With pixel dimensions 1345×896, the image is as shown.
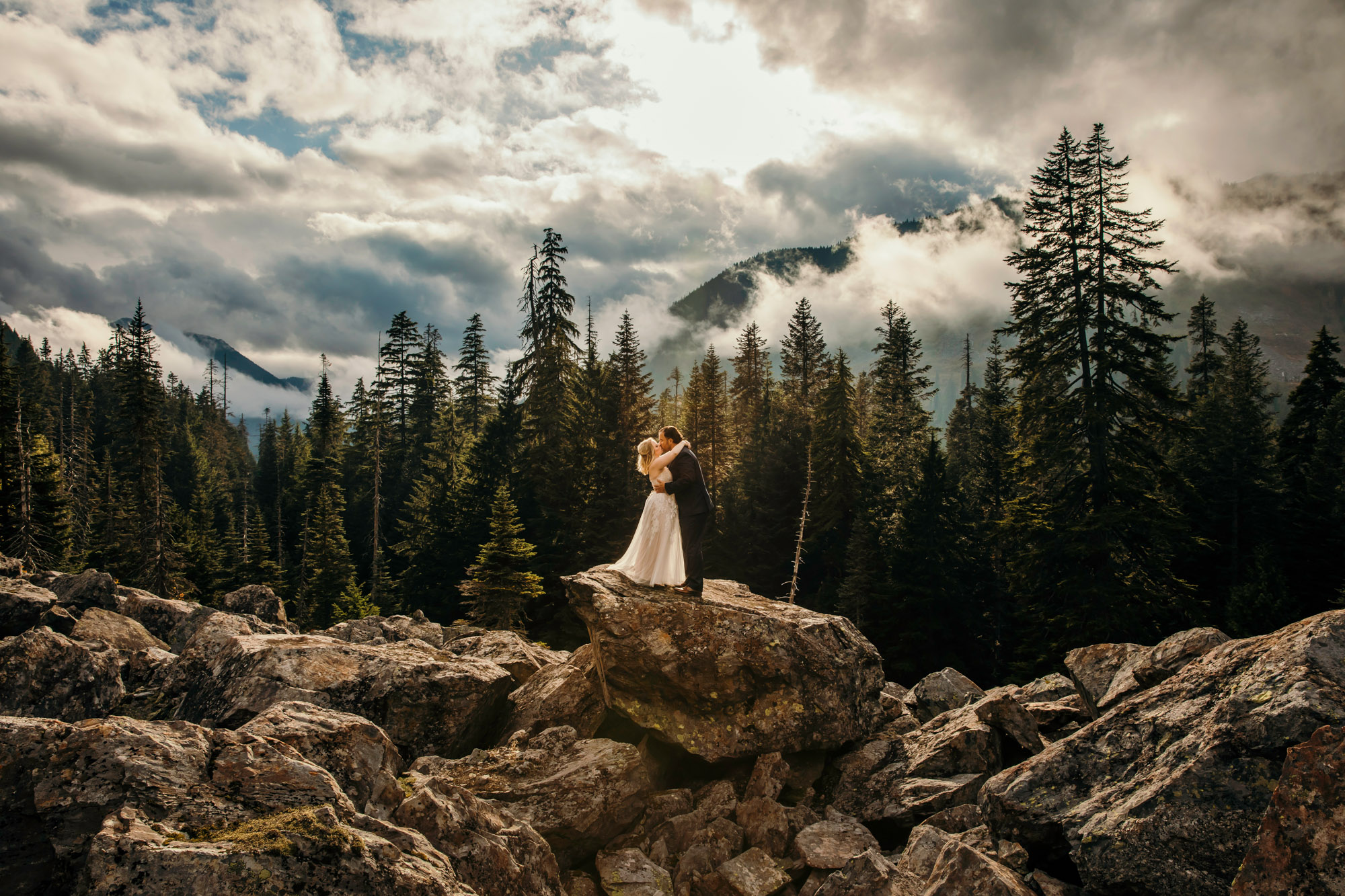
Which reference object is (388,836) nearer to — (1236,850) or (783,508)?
(1236,850)

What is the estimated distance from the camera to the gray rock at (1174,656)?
9.42 m

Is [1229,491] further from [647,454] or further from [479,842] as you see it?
[479,842]

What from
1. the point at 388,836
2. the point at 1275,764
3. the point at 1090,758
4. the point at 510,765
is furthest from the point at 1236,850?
the point at 510,765

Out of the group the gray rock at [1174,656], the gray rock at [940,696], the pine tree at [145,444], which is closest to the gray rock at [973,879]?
the gray rock at [1174,656]

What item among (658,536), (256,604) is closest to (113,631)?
(256,604)

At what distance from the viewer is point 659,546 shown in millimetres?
11750

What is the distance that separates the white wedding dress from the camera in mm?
11492

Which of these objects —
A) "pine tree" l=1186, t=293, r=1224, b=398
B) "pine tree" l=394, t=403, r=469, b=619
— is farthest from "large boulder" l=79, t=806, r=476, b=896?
"pine tree" l=1186, t=293, r=1224, b=398

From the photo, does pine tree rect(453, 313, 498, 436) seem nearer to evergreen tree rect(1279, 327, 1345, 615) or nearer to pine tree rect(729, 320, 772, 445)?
pine tree rect(729, 320, 772, 445)

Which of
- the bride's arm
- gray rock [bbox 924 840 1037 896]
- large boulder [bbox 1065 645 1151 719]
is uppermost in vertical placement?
the bride's arm

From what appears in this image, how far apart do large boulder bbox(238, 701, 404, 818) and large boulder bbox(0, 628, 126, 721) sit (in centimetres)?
473

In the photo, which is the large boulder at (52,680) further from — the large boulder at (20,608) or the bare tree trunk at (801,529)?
the bare tree trunk at (801,529)

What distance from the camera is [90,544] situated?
168 feet

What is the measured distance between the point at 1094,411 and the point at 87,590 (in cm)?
3291
